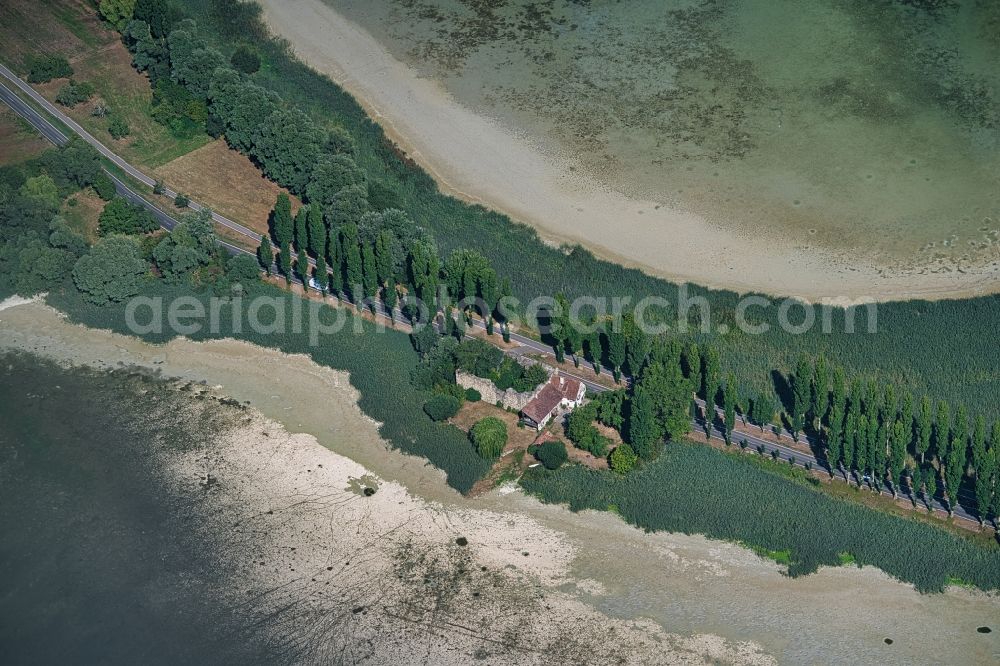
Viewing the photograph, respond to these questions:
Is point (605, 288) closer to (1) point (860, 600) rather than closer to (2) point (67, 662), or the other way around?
(1) point (860, 600)

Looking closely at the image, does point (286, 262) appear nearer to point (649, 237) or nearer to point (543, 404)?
point (543, 404)

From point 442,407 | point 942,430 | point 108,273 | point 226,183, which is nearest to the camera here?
point 942,430

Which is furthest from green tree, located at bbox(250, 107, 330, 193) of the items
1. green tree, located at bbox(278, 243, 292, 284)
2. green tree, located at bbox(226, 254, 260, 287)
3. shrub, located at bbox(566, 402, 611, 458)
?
shrub, located at bbox(566, 402, 611, 458)

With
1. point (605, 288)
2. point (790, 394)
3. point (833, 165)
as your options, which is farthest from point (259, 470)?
point (833, 165)

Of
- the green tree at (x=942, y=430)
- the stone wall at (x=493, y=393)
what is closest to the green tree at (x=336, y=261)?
the stone wall at (x=493, y=393)

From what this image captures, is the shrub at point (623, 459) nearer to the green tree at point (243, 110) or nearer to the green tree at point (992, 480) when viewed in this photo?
the green tree at point (992, 480)

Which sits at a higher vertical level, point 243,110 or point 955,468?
point 243,110

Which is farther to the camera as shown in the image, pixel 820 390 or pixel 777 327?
pixel 777 327

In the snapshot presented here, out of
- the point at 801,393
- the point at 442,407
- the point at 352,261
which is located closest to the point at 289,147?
the point at 352,261
